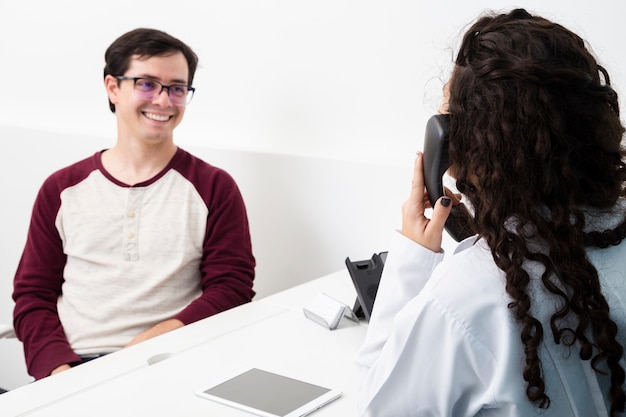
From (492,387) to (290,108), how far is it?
155 cm

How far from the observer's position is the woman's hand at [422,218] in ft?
3.73

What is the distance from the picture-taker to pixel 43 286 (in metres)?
2.10

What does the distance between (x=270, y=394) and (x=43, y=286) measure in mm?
1058

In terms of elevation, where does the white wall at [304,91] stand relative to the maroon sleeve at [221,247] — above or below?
above

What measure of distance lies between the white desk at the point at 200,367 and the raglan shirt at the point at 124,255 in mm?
344

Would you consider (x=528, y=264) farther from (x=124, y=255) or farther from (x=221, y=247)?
(x=124, y=255)

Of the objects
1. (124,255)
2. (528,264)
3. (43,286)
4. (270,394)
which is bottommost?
(43,286)

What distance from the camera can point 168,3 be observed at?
8.46 ft

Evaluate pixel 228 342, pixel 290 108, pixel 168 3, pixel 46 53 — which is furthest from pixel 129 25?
pixel 228 342

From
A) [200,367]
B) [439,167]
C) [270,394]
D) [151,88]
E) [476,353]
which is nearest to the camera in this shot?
[476,353]

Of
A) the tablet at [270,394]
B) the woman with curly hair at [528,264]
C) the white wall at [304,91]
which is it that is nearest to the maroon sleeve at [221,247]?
the white wall at [304,91]

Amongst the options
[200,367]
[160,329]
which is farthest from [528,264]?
[160,329]

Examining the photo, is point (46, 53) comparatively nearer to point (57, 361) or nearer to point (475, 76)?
point (57, 361)

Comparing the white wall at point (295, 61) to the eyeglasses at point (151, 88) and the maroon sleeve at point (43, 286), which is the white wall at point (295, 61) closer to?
the eyeglasses at point (151, 88)
